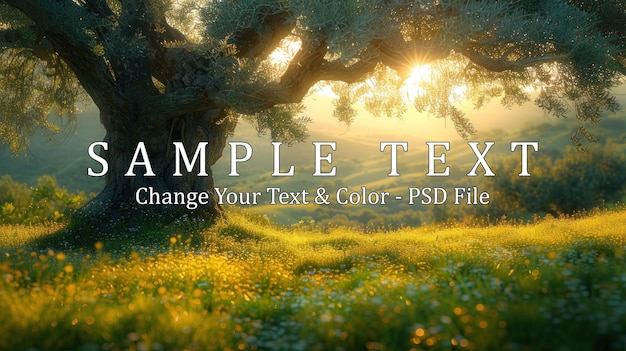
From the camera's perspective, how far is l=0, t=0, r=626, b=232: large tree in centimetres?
1291

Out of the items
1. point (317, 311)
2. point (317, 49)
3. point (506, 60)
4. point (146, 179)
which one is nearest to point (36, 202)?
point (146, 179)

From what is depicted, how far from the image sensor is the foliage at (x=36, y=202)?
2139 cm

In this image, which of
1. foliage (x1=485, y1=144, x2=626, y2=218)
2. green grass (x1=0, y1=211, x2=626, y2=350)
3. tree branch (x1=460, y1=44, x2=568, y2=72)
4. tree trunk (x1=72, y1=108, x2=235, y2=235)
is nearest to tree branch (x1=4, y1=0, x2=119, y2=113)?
tree trunk (x1=72, y1=108, x2=235, y2=235)

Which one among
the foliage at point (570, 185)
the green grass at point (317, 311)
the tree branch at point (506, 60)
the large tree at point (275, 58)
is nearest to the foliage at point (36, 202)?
the large tree at point (275, 58)

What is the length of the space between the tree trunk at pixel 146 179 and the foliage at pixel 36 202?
12.9 feet

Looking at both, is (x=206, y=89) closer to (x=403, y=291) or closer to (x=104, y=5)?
(x=104, y=5)

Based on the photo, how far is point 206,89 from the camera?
15164 mm

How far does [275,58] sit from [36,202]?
14.1 meters

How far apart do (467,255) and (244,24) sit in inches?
288

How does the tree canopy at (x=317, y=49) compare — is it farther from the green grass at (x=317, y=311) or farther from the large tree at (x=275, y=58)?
the green grass at (x=317, y=311)

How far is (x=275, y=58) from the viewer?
15414 millimetres

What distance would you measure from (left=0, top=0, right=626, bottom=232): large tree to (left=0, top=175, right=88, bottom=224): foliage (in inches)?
172

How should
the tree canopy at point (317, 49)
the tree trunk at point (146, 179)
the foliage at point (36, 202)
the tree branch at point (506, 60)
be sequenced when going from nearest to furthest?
the tree canopy at point (317, 49), the tree branch at point (506, 60), the tree trunk at point (146, 179), the foliage at point (36, 202)

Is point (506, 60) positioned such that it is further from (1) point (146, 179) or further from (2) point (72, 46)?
(2) point (72, 46)
